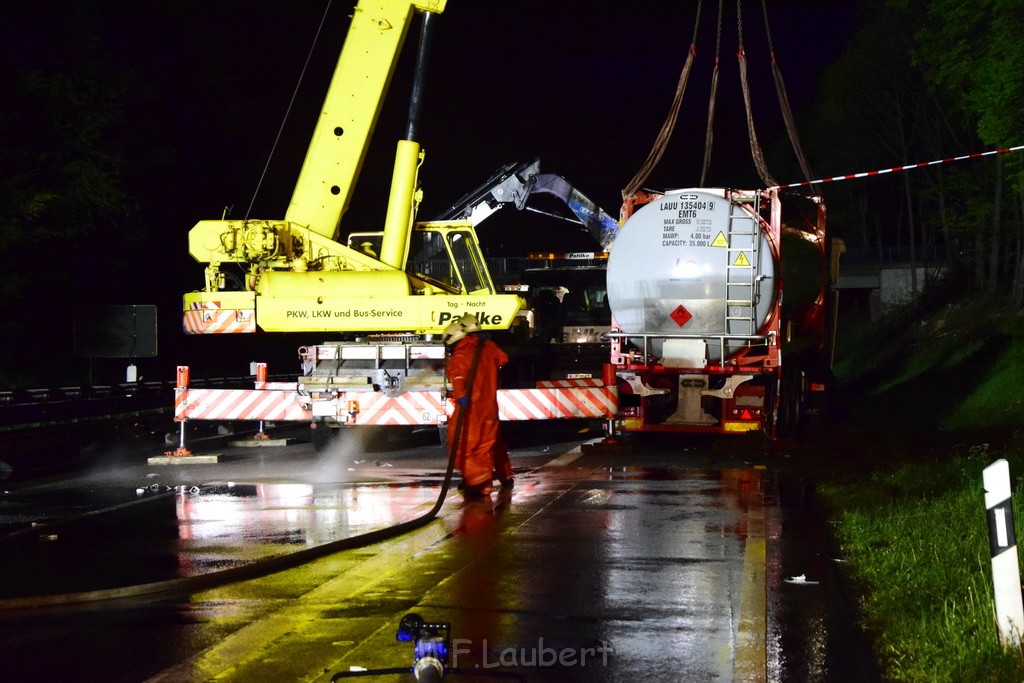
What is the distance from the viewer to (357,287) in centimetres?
1574

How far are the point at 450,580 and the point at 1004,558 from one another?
3510mm

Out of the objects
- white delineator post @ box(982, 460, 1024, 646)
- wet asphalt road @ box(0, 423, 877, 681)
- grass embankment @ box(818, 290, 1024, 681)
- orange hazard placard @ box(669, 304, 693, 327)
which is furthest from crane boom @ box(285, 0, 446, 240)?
white delineator post @ box(982, 460, 1024, 646)

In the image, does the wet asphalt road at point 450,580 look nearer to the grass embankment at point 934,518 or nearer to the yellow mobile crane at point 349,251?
the grass embankment at point 934,518

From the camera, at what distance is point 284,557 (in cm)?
877

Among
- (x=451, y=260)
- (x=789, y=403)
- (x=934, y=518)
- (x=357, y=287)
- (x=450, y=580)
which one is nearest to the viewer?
(x=450, y=580)

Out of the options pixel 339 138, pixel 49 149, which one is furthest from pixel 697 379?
pixel 49 149

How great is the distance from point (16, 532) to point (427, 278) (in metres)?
7.25

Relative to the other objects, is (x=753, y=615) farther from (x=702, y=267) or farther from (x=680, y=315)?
(x=680, y=315)

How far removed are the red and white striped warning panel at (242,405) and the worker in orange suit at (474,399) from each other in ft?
13.8

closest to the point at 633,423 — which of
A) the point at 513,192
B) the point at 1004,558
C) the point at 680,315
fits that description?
the point at 680,315

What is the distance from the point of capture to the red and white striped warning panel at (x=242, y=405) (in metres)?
16.2

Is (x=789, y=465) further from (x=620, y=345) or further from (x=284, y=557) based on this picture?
(x=284, y=557)

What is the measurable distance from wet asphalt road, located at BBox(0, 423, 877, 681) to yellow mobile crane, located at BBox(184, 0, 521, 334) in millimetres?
2354

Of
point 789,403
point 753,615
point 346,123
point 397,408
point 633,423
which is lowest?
point 753,615
